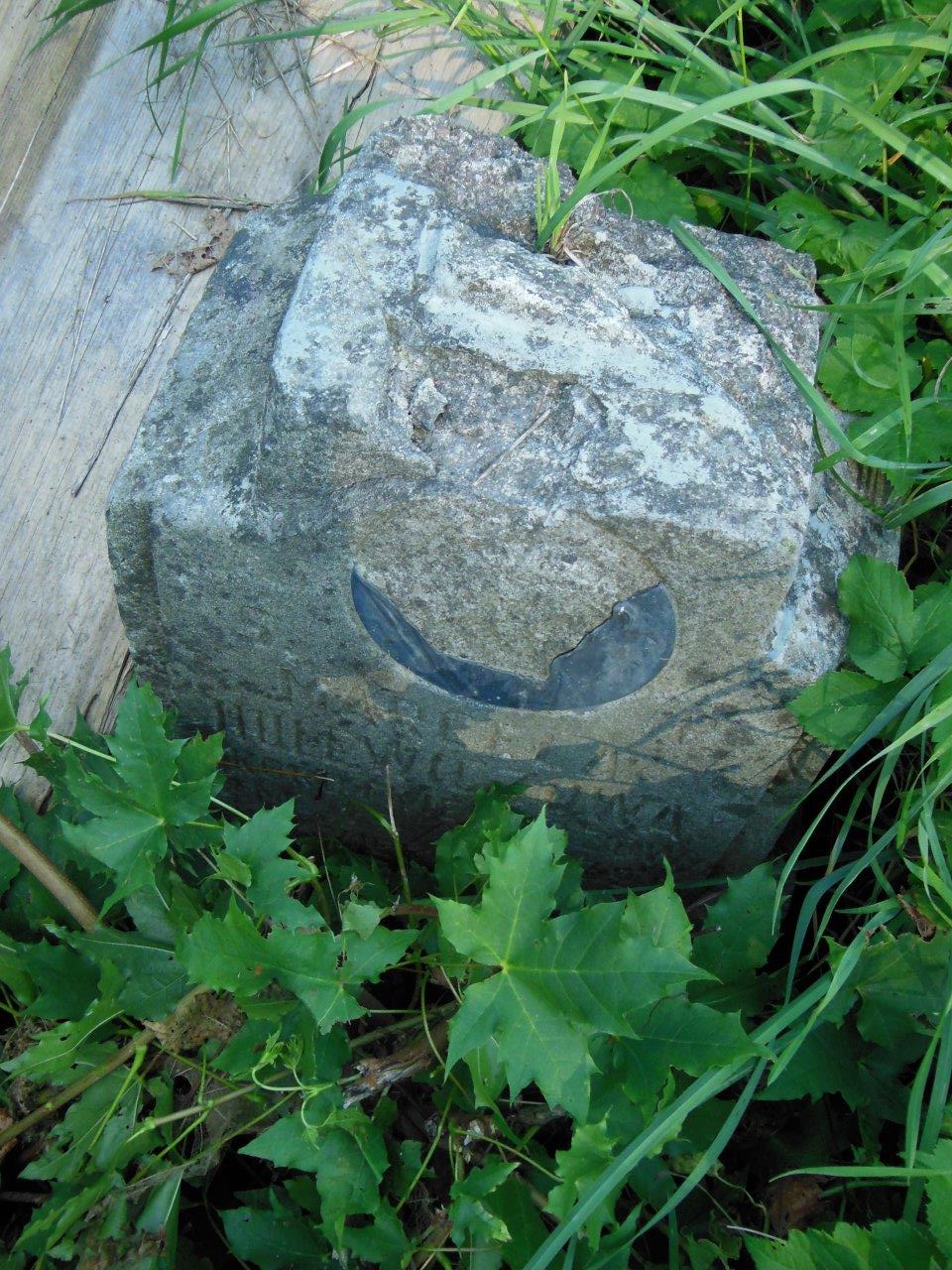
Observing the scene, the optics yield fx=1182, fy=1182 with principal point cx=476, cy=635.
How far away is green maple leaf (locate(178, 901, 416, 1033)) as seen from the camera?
1336mm

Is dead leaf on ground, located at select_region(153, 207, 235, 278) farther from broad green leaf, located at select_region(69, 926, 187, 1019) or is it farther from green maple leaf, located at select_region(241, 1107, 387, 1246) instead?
green maple leaf, located at select_region(241, 1107, 387, 1246)

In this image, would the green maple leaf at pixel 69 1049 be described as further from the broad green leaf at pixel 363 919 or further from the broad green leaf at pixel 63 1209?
the broad green leaf at pixel 363 919

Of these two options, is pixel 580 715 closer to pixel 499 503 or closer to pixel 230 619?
pixel 499 503

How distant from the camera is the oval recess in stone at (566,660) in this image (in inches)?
60.0

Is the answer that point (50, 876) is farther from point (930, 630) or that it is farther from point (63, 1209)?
point (930, 630)

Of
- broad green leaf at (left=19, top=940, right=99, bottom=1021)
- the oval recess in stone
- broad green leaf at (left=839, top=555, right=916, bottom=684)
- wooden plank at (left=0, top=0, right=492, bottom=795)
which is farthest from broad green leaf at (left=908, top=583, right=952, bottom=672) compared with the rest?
wooden plank at (left=0, top=0, right=492, bottom=795)

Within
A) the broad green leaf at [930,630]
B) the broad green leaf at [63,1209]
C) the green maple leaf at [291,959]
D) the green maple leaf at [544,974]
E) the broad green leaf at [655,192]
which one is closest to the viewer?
the green maple leaf at [544,974]

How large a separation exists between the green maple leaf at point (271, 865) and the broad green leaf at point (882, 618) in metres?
0.77

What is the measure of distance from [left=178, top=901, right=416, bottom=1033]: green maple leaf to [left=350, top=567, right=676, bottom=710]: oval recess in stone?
39 cm

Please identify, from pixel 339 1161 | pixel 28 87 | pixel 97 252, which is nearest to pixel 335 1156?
pixel 339 1161

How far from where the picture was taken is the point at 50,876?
158 cm

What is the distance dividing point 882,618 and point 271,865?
0.85 m

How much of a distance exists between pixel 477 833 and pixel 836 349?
0.94 meters

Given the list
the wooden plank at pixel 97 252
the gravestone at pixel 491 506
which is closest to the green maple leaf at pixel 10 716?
the gravestone at pixel 491 506
